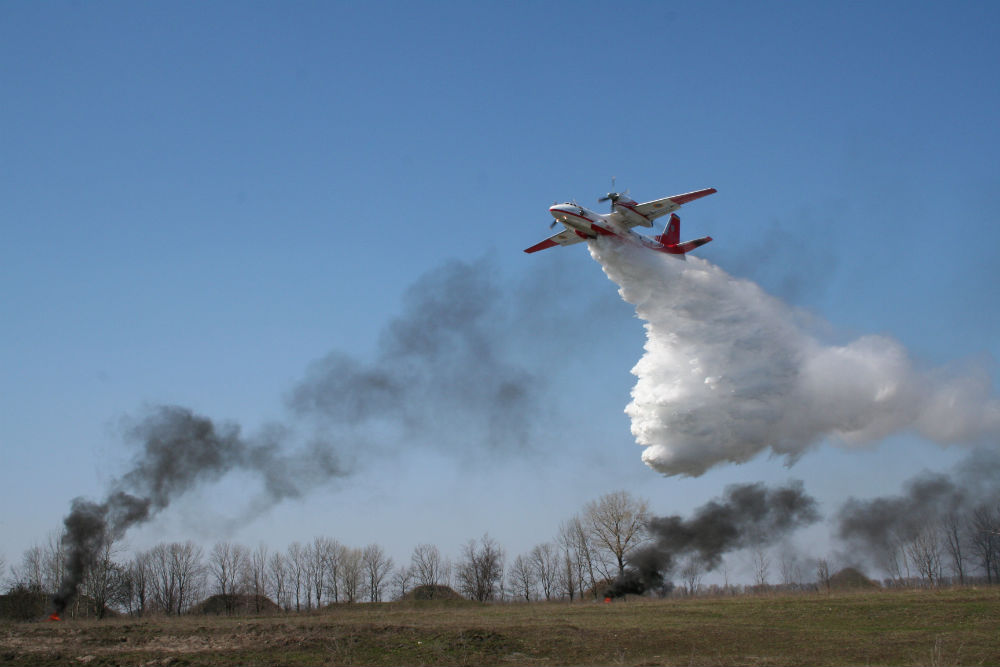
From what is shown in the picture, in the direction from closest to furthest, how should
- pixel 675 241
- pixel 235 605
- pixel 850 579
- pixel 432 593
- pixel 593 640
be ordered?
pixel 593 640 < pixel 675 241 < pixel 235 605 < pixel 850 579 < pixel 432 593

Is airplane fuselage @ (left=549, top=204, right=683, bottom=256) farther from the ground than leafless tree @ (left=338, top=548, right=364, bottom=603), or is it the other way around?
airplane fuselage @ (left=549, top=204, right=683, bottom=256)

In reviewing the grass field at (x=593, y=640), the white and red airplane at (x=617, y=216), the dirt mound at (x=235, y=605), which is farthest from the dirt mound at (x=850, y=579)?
the dirt mound at (x=235, y=605)

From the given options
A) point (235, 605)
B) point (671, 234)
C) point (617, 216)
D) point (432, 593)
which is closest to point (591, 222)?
point (617, 216)

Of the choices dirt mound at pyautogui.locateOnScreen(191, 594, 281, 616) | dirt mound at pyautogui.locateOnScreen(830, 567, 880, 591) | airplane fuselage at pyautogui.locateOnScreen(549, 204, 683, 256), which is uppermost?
airplane fuselage at pyautogui.locateOnScreen(549, 204, 683, 256)

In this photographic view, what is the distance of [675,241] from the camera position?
170 feet

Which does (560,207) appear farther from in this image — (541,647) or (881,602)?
(881,602)

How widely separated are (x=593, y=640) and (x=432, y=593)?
5051 cm

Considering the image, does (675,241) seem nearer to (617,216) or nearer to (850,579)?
(617,216)

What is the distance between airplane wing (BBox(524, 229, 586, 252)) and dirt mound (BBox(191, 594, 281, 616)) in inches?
1752

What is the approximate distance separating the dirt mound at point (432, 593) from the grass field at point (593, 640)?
40.8 meters

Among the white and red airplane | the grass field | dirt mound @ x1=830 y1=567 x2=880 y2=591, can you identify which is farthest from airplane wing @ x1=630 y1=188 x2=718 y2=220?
dirt mound @ x1=830 y1=567 x2=880 y2=591

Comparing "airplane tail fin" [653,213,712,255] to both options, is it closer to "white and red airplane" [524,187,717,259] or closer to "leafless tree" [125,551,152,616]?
"white and red airplane" [524,187,717,259]

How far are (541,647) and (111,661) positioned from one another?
16570 millimetres

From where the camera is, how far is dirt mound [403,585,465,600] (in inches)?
3029
